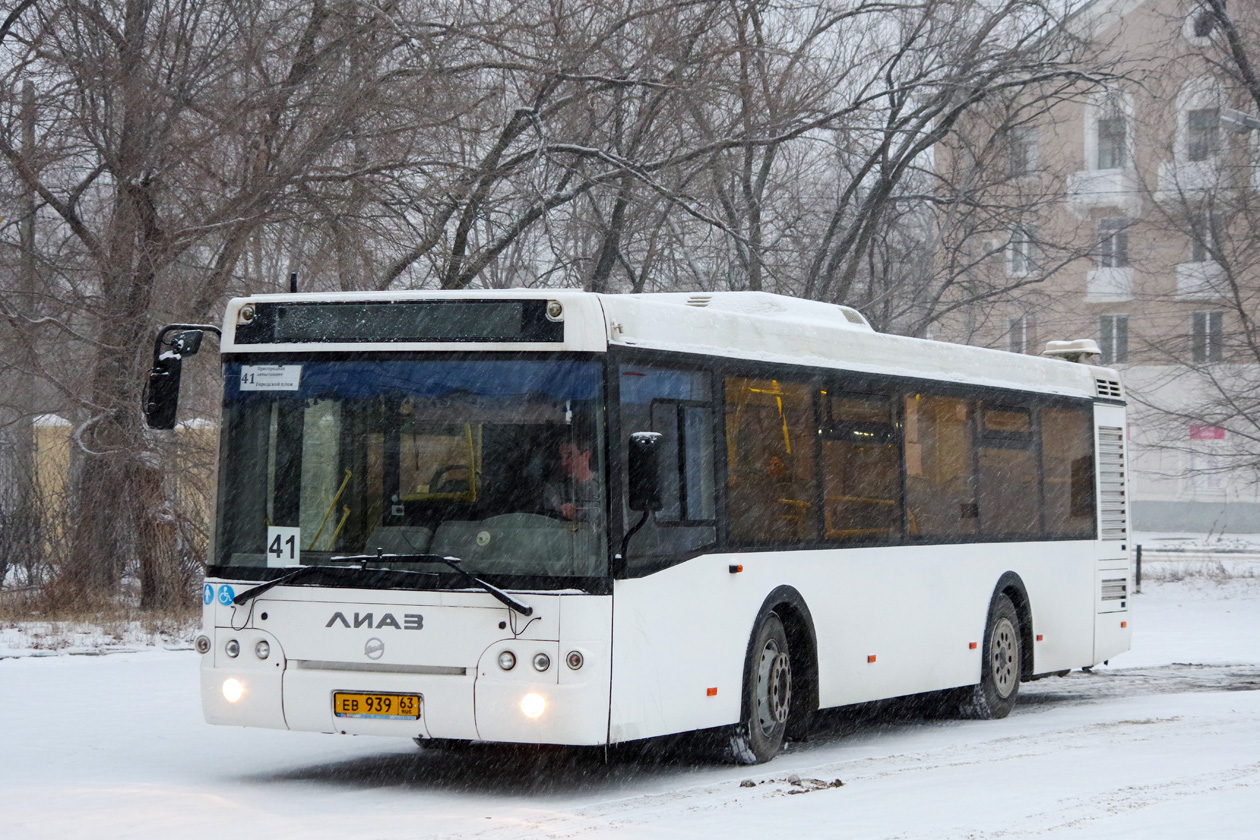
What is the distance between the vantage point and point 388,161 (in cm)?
1939

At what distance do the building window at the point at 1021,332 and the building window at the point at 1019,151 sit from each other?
297cm

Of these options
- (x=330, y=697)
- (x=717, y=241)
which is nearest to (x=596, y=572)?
(x=330, y=697)

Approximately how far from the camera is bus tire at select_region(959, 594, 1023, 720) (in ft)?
45.7

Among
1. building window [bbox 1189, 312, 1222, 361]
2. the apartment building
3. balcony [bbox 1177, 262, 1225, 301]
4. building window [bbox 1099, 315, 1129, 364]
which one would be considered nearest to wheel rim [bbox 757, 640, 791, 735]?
the apartment building

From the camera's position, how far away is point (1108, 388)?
1642 centimetres

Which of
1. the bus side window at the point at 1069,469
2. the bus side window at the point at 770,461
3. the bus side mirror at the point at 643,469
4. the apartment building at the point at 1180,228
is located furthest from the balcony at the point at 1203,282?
the bus side mirror at the point at 643,469

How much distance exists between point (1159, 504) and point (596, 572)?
160ft

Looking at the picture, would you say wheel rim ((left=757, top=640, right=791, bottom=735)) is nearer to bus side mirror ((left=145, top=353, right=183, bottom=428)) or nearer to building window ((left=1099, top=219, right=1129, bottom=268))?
bus side mirror ((left=145, top=353, right=183, bottom=428))

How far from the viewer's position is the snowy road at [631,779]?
8242 millimetres

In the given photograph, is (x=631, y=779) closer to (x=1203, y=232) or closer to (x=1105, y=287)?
(x=1203, y=232)

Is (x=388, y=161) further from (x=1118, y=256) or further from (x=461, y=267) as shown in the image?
(x=1118, y=256)

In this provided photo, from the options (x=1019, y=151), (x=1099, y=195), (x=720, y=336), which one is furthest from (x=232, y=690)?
(x=1099, y=195)

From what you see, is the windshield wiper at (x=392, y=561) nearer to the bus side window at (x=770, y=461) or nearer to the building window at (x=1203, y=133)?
the bus side window at (x=770, y=461)

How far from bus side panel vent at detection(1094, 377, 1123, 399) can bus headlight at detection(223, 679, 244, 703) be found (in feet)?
30.4
